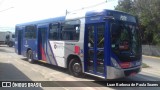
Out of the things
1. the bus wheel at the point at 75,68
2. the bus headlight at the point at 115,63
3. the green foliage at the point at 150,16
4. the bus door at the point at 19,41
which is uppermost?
the green foliage at the point at 150,16

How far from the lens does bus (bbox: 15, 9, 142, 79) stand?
10414mm

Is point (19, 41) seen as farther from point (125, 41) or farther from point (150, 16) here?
point (150, 16)

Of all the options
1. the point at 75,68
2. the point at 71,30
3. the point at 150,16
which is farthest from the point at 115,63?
the point at 150,16

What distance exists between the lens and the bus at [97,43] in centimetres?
1041

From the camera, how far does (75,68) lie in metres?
12.5

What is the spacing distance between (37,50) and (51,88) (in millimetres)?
6910

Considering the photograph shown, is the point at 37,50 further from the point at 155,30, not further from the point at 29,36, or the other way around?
the point at 155,30

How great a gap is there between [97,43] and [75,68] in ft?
6.96

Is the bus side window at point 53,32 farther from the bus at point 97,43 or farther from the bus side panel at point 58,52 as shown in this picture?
the bus side panel at point 58,52

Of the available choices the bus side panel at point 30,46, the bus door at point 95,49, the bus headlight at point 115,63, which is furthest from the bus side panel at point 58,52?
the bus headlight at point 115,63

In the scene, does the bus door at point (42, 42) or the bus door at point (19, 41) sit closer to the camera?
the bus door at point (42, 42)

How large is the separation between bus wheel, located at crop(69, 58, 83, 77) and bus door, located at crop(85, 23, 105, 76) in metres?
0.64

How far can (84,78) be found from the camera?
12281 millimetres

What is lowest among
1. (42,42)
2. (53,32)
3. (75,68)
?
(75,68)
